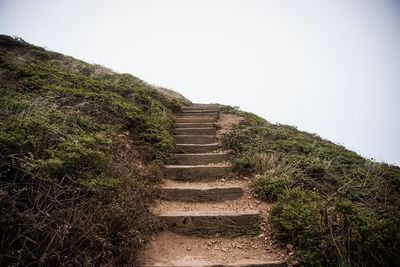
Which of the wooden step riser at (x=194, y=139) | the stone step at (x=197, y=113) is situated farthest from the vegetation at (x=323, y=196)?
the stone step at (x=197, y=113)

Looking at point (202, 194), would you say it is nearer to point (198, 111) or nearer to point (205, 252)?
point (205, 252)

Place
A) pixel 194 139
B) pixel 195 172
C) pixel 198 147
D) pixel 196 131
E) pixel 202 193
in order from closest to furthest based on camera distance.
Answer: pixel 202 193 < pixel 195 172 < pixel 198 147 < pixel 194 139 < pixel 196 131

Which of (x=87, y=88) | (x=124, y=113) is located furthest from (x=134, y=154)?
(x=87, y=88)

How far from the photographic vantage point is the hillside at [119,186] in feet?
8.85

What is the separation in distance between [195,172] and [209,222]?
67.8 inches

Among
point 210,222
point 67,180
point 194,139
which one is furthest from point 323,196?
point 67,180

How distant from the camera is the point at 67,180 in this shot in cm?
336

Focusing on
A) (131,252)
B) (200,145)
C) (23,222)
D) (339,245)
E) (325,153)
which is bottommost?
(131,252)

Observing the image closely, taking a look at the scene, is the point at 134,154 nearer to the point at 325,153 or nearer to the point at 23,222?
the point at 23,222

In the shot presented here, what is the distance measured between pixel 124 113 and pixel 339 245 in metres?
5.32

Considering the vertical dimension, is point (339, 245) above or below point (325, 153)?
below

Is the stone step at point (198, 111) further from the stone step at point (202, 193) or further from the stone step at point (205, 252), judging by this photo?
the stone step at point (205, 252)

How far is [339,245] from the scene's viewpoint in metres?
3.11

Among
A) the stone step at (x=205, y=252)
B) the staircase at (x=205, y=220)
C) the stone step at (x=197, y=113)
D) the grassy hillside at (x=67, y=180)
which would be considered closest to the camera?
the grassy hillside at (x=67, y=180)
